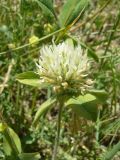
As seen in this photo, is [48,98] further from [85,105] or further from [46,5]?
[46,5]

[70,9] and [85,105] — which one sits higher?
[70,9]

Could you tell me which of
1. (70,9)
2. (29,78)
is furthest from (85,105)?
(70,9)

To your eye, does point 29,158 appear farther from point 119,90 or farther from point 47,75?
point 119,90

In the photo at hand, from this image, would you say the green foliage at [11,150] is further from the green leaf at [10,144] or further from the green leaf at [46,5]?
the green leaf at [46,5]

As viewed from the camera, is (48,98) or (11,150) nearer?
(11,150)

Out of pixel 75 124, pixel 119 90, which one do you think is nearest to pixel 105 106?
pixel 119 90

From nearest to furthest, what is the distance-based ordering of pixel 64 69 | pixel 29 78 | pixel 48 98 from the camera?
1. pixel 64 69
2. pixel 29 78
3. pixel 48 98
